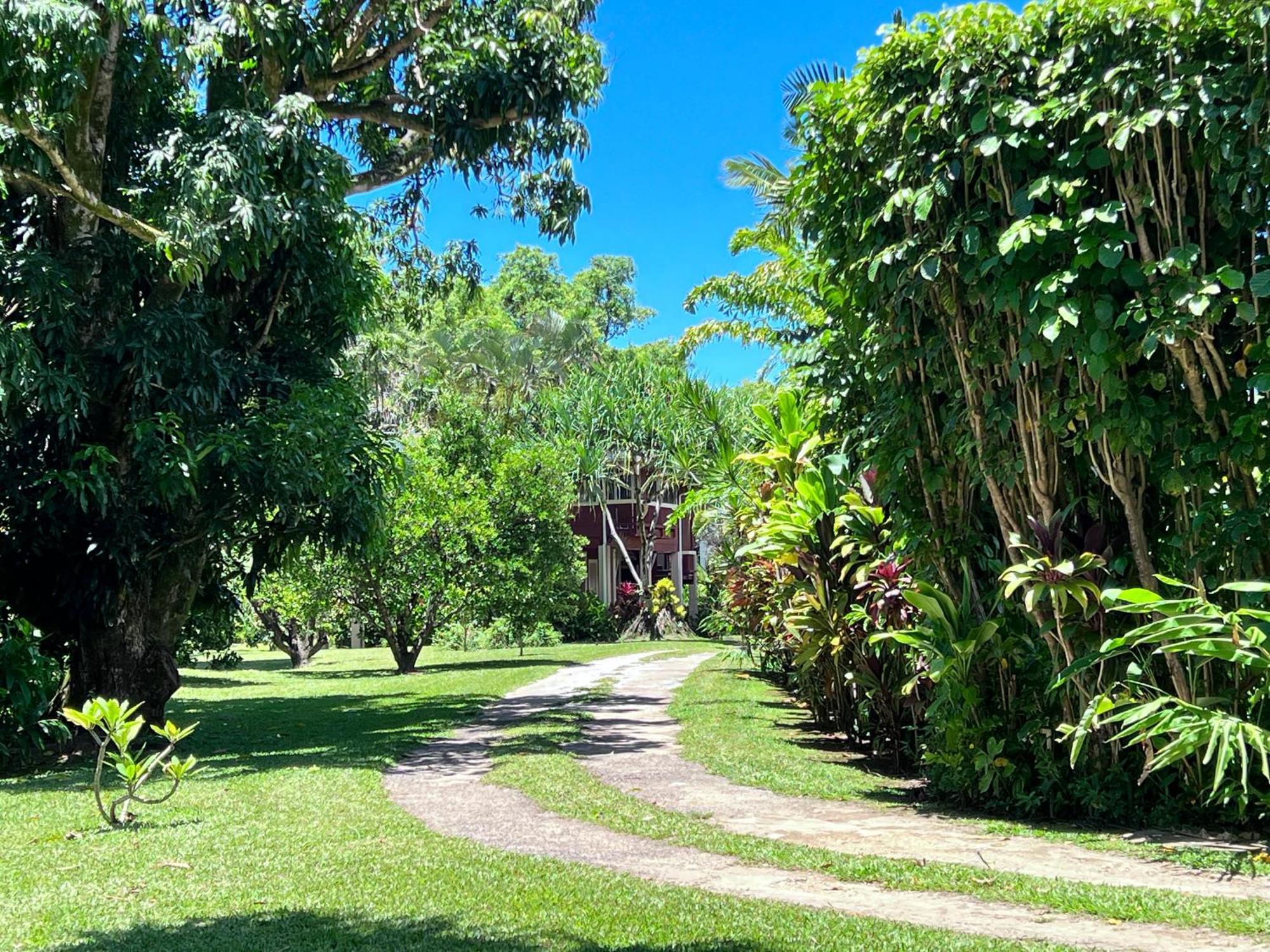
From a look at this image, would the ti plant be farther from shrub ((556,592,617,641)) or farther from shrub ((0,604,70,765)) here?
shrub ((556,592,617,641))

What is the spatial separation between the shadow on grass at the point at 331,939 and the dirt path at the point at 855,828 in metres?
2.22

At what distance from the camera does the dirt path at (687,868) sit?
15.0ft

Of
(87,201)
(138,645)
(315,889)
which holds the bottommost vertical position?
(315,889)

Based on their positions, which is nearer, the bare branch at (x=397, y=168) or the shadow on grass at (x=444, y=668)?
the bare branch at (x=397, y=168)

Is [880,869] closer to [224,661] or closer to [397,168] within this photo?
[397,168]

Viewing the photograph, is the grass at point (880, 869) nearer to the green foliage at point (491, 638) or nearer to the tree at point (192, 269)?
the tree at point (192, 269)

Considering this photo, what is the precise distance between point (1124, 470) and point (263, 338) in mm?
10397

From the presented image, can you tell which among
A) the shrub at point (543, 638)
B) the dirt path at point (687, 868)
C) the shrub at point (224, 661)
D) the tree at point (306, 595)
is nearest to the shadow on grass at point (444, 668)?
the tree at point (306, 595)

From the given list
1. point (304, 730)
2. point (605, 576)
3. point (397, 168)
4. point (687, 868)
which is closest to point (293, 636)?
point (605, 576)

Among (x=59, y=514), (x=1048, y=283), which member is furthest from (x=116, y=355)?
(x=1048, y=283)

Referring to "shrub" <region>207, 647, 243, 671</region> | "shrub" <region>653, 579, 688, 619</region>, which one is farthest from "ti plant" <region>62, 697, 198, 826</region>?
"shrub" <region>653, 579, 688, 619</region>

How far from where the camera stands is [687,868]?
6168mm

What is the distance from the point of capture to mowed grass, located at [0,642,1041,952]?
4.70m

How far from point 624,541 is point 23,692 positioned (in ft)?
98.8
